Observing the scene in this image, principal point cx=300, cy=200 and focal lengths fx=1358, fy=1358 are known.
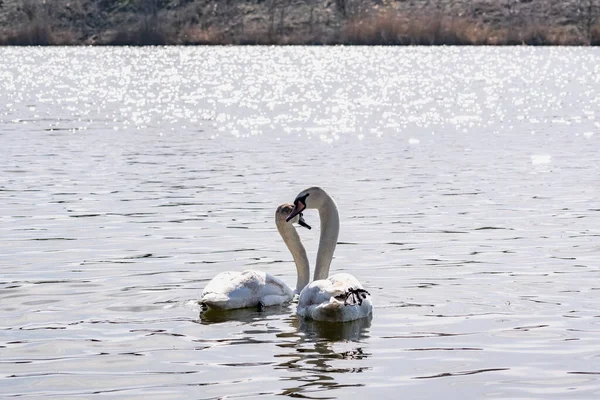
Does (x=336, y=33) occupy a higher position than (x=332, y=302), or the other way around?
(x=332, y=302)

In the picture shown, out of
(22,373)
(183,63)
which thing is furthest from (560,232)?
(183,63)

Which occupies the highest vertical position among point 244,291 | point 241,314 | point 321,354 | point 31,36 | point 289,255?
point 244,291

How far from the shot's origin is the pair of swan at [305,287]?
10852 mm

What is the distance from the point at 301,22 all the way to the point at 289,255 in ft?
233

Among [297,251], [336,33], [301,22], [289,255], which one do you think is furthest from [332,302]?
[301,22]

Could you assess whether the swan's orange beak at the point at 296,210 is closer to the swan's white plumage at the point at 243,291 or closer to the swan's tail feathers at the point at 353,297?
the swan's white plumage at the point at 243,291

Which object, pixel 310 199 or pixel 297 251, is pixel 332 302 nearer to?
pixel 297 251

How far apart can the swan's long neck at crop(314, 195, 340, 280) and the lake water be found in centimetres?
55

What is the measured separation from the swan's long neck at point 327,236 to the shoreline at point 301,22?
2451 inches

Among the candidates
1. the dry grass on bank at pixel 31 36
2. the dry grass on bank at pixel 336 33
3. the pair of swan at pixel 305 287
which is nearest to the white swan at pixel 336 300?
the pair of swan at pixel 305 287

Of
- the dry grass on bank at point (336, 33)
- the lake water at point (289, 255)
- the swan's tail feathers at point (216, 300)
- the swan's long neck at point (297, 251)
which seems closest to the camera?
the lake water at point (289, 255)

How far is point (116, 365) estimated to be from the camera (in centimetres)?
962

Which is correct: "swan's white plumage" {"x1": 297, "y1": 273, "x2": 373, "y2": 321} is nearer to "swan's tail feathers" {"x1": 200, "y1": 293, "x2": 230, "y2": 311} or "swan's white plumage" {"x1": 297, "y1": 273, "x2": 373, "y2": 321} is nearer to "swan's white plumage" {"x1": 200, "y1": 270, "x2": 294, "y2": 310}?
"swan's white plumage" {"x1": 200, "y1": 270, "x2": 294, "y2": 310}

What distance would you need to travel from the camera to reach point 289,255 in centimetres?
Answer: 1459
